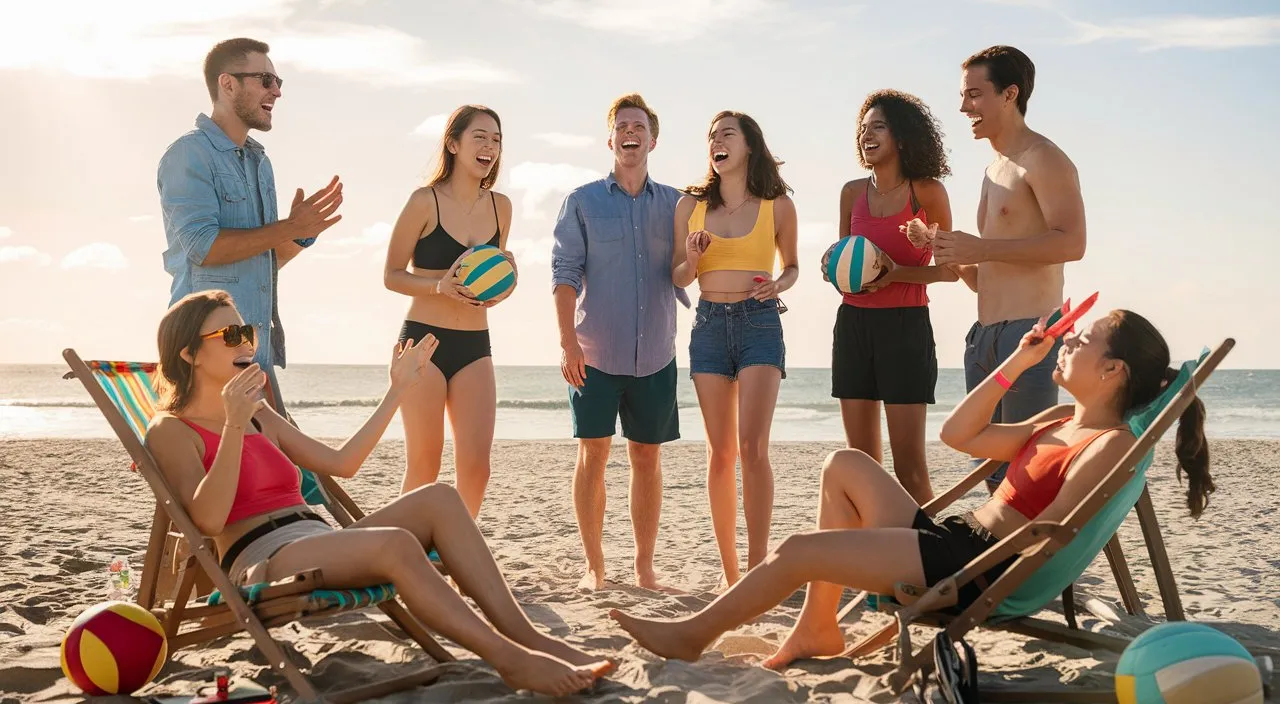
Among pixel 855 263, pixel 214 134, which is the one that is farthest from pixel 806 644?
pixel 214 134

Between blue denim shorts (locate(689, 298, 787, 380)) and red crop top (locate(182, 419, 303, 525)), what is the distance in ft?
6.63

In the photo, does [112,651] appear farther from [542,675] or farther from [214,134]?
[214,134]

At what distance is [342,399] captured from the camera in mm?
32875

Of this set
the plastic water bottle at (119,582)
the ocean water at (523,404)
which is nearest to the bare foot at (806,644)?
the plastic water bottle at (119,582)

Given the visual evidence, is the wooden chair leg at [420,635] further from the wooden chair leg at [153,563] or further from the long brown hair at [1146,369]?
the long brown hair at [1146,369]

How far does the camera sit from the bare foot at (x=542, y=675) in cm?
344

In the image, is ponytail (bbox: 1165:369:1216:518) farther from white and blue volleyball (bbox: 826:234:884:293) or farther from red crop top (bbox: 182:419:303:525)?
red crop top (bbox: 182:419:303:525)

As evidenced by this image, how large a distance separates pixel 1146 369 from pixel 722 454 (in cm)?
212

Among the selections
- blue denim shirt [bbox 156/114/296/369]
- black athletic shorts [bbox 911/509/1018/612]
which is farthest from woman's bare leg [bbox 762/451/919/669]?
blue denim shirt [bbox 156/114/296/369]

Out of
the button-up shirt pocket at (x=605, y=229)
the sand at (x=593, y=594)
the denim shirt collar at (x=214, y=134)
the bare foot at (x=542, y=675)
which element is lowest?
the sand at (x=593, y=594)

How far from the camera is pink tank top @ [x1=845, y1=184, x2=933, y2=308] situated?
5.11 meters

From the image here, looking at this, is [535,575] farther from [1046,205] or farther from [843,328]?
[1046,205]

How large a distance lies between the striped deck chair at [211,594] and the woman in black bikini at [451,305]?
126 centimetres

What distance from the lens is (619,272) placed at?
18.2ft
